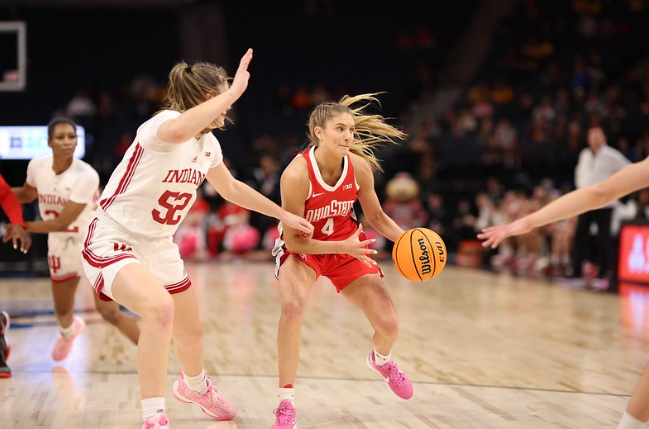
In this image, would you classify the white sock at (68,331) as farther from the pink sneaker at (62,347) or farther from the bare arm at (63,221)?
the bare arm at (63,221)

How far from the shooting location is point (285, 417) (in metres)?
3.93

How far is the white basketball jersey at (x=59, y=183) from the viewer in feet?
18.2

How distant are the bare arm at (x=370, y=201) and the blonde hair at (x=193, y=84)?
1.07m

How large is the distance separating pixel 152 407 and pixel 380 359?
60.5 inches

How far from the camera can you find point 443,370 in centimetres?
563

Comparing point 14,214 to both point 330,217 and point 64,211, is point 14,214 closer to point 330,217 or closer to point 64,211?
point 64,211

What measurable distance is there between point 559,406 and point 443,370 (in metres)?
1.17

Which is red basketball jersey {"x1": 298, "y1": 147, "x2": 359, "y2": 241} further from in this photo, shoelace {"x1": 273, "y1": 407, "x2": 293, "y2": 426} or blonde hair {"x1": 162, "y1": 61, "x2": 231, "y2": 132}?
shoelace {"x1": 273, "y1": 407, "x2": 293, "y2": 426}

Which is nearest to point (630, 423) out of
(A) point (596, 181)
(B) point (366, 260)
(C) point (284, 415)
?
(B) point (366, 260)

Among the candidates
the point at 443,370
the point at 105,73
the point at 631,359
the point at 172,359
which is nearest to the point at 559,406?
the point at 443,370

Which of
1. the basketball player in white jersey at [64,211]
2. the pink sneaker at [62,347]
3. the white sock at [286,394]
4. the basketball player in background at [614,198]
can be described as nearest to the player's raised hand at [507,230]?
the basketball player in background at [614,198]

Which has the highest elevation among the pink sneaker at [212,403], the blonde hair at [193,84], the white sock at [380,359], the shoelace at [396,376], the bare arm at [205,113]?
the blonde hair at [193,84]

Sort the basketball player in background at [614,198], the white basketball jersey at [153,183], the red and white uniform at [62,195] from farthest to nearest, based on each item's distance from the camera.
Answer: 1. the red and white uniform at [62,195]
2. the white basketball jersey at [153,183]
3. the basketball player in background at [614,198]

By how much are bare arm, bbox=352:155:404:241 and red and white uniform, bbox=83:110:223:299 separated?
3.38 feet
